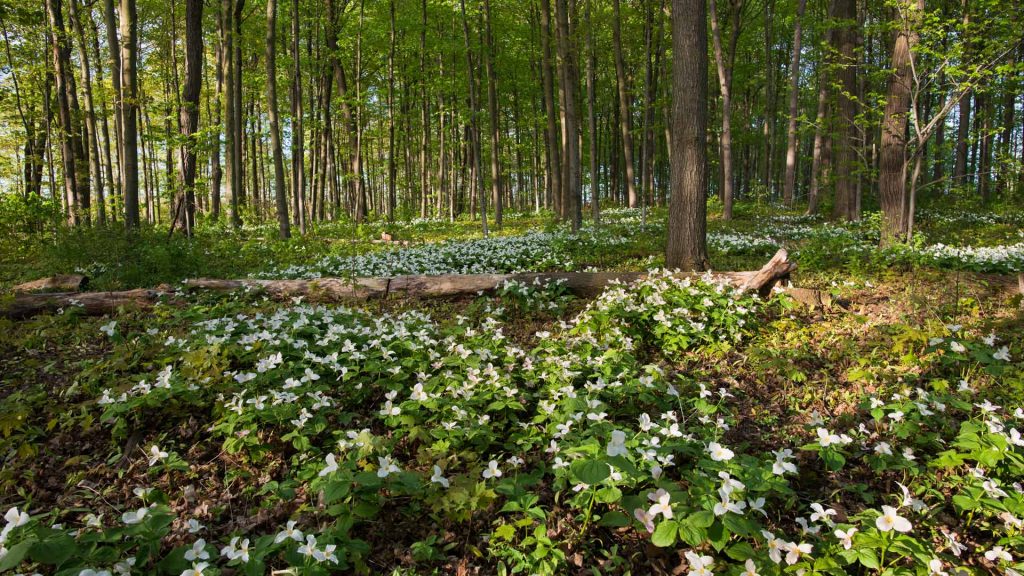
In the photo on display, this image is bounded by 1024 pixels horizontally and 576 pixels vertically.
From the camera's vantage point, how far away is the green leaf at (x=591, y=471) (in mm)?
2121

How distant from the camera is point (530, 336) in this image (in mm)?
5938

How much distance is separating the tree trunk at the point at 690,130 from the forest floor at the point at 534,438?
5.25 ft

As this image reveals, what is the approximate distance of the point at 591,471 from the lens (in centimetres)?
218

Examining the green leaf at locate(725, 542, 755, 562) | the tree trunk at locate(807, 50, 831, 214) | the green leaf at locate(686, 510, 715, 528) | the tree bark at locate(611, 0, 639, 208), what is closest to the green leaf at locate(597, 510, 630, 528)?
the green leaf at locate(686, 510, 715, 528)

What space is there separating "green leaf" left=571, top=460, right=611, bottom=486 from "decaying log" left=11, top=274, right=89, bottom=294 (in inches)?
327

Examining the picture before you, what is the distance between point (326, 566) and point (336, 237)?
13.7 m

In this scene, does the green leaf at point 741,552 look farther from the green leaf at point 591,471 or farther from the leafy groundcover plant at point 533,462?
the green leaf at point 591,471

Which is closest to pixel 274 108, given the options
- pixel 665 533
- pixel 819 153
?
pixel 665 533

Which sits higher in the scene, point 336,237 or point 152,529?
point 336,237

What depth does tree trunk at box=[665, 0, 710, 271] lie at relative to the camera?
281 inches

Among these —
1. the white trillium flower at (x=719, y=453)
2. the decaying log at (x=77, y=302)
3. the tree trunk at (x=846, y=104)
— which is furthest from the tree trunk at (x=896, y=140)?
the decaying log at (x=77, y=302)

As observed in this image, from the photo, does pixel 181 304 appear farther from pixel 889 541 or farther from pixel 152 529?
pixel 889 541

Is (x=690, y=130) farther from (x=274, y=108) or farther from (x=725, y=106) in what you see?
(x=274, y=108)

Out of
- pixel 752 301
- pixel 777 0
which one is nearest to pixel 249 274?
pixel 752 301
